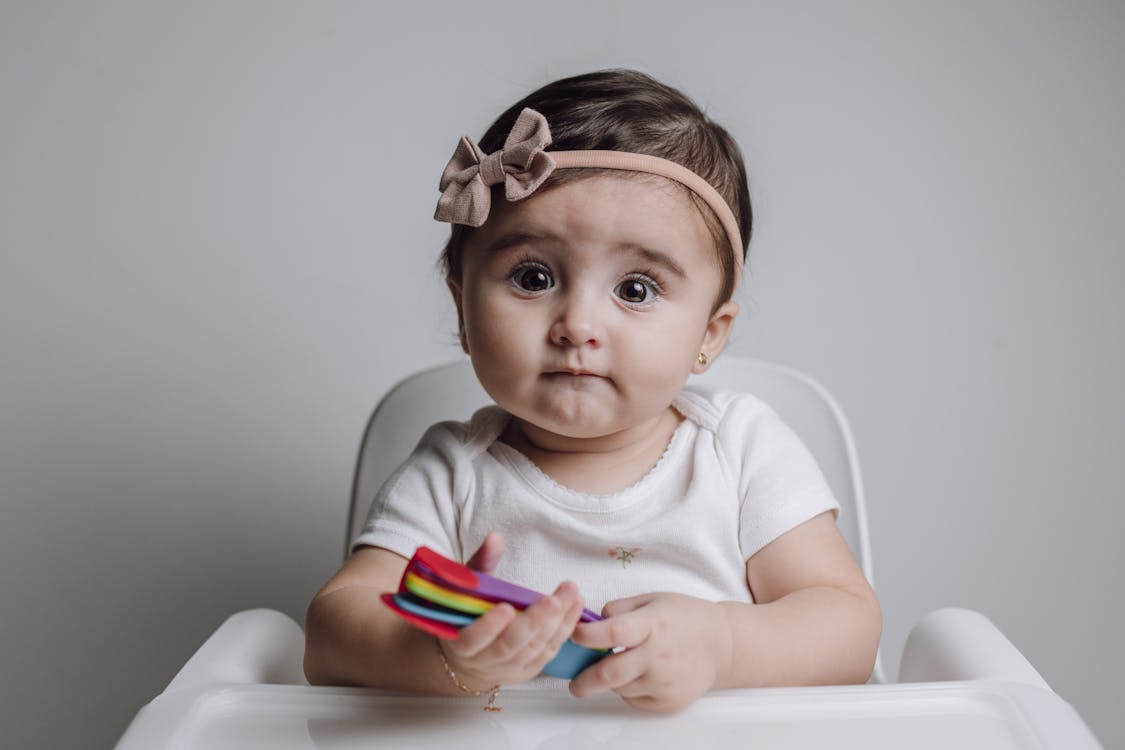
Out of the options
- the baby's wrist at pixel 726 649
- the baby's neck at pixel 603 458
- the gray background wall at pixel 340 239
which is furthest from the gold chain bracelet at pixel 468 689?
the gray background wall at pixel 340 239

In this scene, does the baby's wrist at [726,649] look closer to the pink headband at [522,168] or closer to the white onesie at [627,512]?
the white onesie at [627,512]

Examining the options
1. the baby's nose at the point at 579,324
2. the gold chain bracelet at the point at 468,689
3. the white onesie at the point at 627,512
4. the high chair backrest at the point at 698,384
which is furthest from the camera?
the high chair backrest at the point at 698,384

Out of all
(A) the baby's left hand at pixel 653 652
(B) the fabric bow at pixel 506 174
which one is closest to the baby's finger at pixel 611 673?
(A) the baby's left hand at pixel 653 652

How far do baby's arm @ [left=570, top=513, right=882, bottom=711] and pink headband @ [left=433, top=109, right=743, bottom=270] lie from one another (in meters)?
0.30

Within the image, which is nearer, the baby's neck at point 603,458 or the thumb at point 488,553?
the thumb at point 488,553

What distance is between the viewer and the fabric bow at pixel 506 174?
0.91 meters

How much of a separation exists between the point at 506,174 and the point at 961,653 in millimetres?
474

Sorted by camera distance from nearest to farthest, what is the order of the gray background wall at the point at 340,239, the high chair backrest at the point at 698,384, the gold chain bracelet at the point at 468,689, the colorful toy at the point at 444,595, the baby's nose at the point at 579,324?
1. the colorful toy at the point at 444,595
2. the gold chain bracelet at the point at 468,689
3. the baby's nose at the point at 579,324
4. the high chair backrest at the point at 698,384
5. the gray background wall at the point at 340,239

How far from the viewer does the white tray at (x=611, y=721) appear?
0.75 metres

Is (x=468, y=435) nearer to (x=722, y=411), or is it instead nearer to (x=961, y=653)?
(x=722, y=411)

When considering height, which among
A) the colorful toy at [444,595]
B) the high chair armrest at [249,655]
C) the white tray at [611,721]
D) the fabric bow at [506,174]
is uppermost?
the fabric bow at [506,174]

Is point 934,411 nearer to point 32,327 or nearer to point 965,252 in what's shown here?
point 965,252

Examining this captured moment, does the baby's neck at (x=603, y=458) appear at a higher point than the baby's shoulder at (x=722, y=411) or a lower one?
lower

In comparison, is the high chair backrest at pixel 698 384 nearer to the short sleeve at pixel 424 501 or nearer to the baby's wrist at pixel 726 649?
the short sleeve at pixel 424 501
